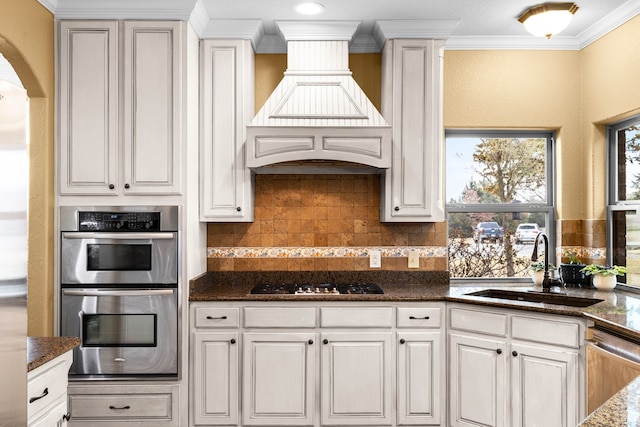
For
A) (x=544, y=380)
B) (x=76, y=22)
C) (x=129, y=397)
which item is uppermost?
(x=76, y=22)

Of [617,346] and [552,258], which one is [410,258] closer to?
[552,258]

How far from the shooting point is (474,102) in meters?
3.55

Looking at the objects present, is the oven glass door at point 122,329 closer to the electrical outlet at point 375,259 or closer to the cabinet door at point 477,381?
the electrical outlet at point 375,259

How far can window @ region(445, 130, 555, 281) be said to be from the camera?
12.0 feet

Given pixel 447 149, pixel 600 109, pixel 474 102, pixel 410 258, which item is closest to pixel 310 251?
pixel 410 258

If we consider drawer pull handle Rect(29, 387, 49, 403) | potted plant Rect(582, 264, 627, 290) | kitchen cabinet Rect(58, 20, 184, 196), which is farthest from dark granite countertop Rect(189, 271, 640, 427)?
drawer pull handle Rect(29, 387, 49, 403)

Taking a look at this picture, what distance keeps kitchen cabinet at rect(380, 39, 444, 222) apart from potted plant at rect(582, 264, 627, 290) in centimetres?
110

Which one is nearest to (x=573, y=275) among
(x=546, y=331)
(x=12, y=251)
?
(x=546, y=331)

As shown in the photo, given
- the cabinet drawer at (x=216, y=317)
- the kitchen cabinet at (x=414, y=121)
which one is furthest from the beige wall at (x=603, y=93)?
the cabinet drawer at (x=216, y=317)

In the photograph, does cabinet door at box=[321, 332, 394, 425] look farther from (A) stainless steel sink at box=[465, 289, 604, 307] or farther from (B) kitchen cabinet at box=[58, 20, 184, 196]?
(B) kitchen cabinet at box=[58, 20, 184, 196]

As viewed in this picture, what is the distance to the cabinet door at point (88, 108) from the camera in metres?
2.89

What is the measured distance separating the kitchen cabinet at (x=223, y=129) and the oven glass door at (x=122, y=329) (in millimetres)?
661

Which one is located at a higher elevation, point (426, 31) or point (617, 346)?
point (426, 31)

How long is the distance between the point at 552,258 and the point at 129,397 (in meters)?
3.03
